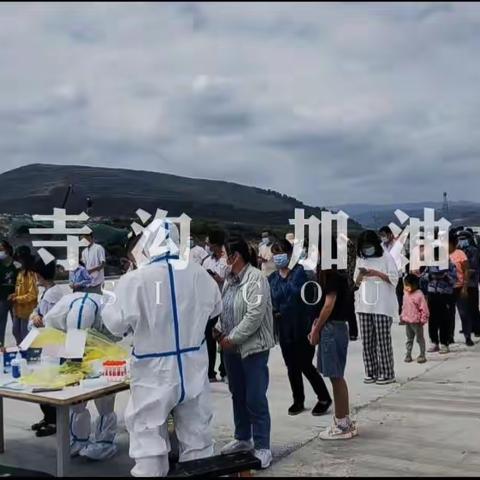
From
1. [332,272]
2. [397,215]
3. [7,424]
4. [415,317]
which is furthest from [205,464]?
[397,215]

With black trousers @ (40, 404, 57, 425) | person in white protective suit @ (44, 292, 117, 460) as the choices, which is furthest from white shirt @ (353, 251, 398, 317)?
→ black trousers @ (40, 404, 57, 425)

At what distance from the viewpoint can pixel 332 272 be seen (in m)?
4.69

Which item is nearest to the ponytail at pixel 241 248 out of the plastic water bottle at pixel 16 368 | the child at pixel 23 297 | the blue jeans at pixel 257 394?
the blue jeans at pixel 257 394

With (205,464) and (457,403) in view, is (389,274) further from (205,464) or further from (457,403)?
(205,464)

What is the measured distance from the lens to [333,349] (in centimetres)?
464

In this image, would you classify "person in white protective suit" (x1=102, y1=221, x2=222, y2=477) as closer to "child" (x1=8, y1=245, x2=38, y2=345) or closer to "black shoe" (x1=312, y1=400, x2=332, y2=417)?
"black shoe" (x1=312, y1=400, x2=332, y2=417)

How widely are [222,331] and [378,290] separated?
2184 millimetres

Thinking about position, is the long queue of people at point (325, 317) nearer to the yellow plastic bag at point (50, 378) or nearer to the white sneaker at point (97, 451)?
the white sneaker at point (97, 451)

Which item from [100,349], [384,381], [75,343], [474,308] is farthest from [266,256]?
[75,343]

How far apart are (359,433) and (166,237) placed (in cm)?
224

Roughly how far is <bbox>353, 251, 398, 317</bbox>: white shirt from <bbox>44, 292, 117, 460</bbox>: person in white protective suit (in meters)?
2.58

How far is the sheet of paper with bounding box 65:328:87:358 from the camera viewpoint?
3.99m

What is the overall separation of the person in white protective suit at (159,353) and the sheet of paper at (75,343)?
63 cm

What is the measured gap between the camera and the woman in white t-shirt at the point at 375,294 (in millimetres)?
6074
